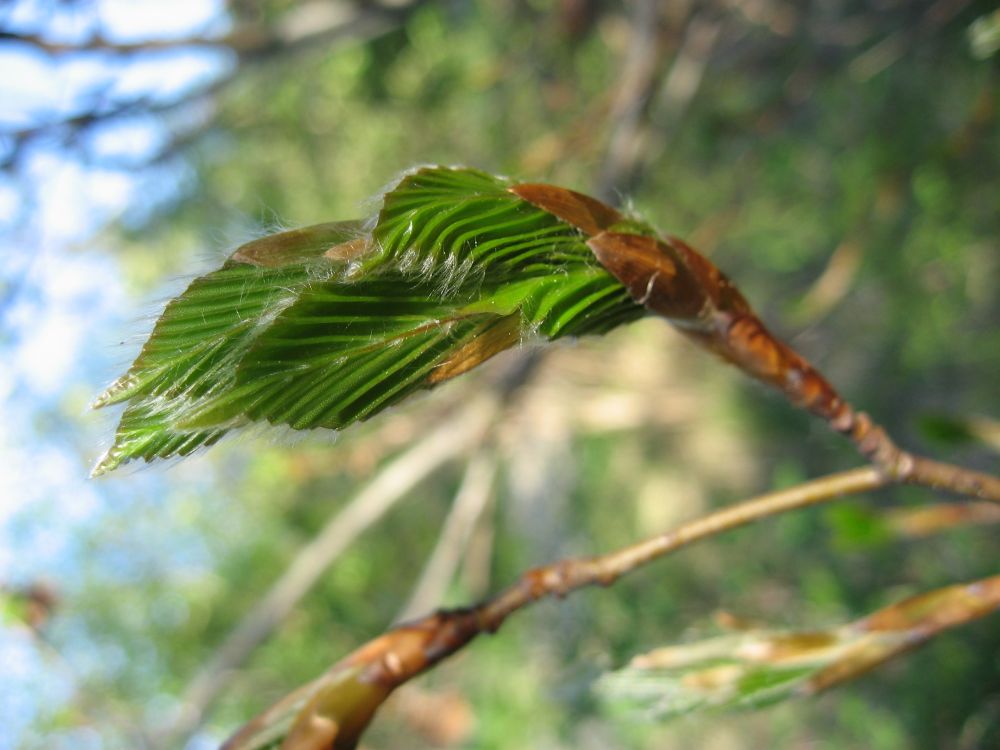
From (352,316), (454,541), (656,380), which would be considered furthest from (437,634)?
(656,380)

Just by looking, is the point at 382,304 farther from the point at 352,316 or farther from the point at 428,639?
the point at 428,639

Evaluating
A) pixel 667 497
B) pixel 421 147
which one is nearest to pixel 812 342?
pixel 667 497

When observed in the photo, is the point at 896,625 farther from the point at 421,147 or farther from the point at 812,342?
the point at 421,147

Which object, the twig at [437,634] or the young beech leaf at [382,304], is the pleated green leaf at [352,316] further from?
the twig at [437,634]

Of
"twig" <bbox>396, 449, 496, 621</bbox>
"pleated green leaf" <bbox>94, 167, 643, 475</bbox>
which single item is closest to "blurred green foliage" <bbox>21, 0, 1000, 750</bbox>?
"pleated green leaf" <bbox>94, 167, 643, 475</bbox>

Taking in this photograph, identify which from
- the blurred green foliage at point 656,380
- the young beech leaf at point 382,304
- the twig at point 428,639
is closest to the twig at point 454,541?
the blurred green foliage at point 656,380
